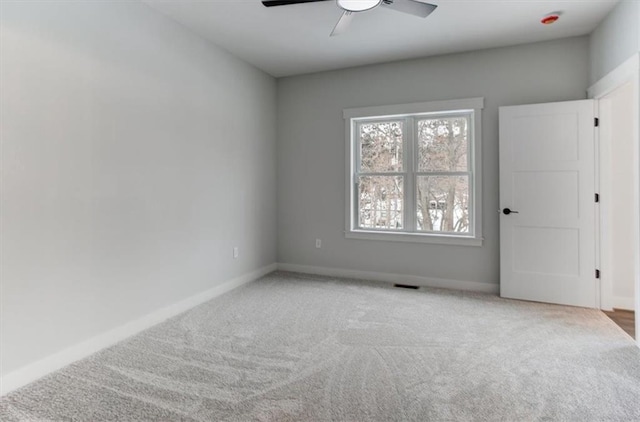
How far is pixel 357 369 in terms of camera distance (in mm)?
2250

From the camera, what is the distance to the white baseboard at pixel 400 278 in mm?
3938

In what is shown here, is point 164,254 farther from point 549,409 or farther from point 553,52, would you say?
point 553,52

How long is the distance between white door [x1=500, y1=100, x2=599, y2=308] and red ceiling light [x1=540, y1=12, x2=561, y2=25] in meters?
0.75

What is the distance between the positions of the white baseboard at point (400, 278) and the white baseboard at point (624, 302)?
3.32ft

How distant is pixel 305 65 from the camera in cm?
433

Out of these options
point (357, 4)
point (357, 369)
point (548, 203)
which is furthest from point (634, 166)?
point (357, 369)

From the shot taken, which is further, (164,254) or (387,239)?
(387,239)

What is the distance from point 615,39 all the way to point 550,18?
1.77ft

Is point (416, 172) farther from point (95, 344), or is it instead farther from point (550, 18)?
point (95, 344)

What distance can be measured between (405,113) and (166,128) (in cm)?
265


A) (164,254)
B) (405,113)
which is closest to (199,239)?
(164,254)

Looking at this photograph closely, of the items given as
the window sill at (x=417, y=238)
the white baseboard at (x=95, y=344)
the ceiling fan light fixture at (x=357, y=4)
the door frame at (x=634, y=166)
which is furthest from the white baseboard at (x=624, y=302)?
the white baseboard at (x=95, y=344)

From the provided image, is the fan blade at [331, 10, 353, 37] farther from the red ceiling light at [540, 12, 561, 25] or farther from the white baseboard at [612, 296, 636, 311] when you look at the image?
the white baseboard at [612, 296, 636, 311]

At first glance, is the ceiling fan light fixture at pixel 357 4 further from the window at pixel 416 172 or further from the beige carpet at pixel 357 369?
the beige carpet at pixel 357 369
